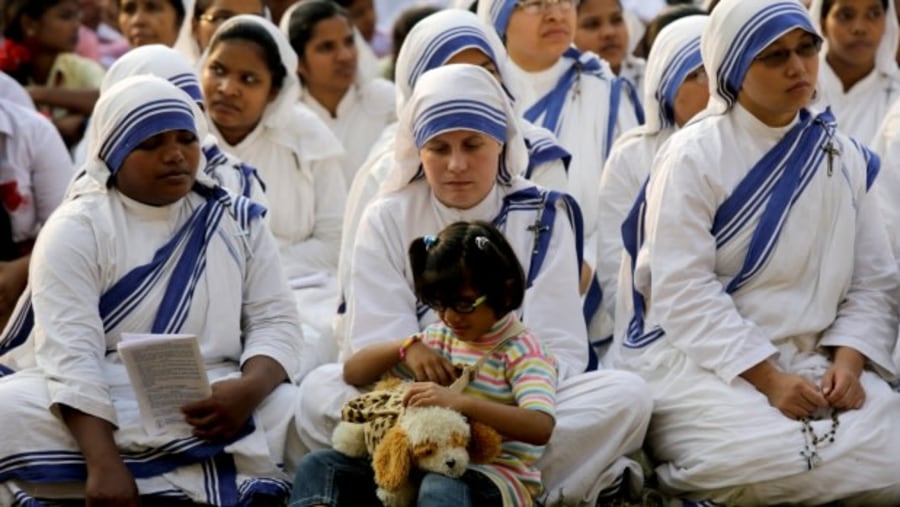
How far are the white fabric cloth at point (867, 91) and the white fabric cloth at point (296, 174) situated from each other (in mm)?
2201

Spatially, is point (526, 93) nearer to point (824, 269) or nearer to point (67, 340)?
point (824, 269)

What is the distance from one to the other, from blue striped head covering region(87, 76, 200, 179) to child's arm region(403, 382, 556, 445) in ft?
4.38

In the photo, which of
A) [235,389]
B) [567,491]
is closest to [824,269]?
[567,491]

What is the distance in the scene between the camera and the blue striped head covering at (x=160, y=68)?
7.25m

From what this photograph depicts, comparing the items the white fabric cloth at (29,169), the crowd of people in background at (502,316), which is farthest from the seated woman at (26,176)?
the crowd of people in background at (502,316)

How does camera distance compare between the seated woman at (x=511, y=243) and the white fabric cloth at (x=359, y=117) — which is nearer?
the seated woman at (x=511, y=243)

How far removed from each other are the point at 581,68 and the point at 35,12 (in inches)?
111

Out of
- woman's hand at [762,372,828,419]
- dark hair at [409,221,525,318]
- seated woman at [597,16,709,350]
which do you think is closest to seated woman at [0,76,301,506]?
dark hair at [409,221,525,318]

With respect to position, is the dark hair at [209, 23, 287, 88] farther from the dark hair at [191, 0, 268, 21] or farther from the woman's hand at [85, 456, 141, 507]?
the woman's hand at [85, 456, 141, 507]

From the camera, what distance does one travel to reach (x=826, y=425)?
566 centimetres

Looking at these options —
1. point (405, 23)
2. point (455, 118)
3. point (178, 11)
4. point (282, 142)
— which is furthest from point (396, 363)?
point (405, 23)

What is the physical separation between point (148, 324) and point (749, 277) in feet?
6.37

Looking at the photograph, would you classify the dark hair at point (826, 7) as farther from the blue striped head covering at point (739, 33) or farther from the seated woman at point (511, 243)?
the seated woman at point (511, 243)

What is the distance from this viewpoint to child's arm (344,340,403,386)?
5641mm
